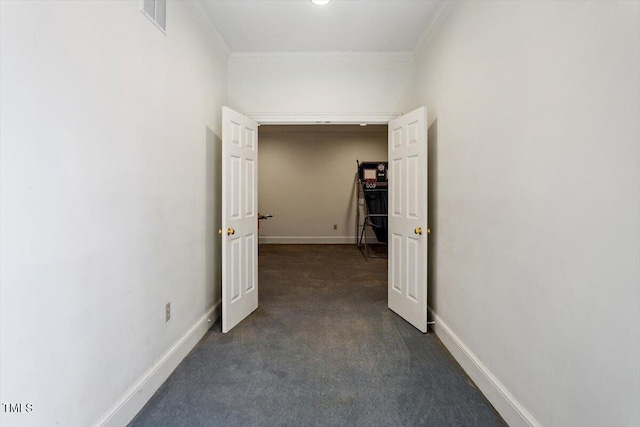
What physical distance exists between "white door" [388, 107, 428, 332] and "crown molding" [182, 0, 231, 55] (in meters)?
1.88

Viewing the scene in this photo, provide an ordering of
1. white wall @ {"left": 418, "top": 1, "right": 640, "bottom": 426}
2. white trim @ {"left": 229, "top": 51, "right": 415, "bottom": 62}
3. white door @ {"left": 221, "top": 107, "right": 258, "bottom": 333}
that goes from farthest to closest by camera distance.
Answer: white trim @ {"left": 229, "top": 51, "right": 415, "bottom": 62}, white door @ {"left": 221, "top": 107, "right": 258, "bottom": 333}, white wall @ {"left": 418, "top": 1, "right": 640, "bottom": 426}

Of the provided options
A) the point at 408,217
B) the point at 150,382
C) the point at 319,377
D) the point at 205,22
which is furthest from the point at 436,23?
the point at 150,382

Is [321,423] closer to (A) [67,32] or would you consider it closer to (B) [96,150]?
(B) [96,150]

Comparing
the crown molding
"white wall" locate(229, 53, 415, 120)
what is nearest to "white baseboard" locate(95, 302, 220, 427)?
"white wall" locate(229, 53, 415, 120)

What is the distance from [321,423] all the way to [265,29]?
309 centimetres

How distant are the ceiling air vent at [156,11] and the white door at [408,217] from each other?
2068mm

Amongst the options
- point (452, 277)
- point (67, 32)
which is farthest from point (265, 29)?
point (452, 277)

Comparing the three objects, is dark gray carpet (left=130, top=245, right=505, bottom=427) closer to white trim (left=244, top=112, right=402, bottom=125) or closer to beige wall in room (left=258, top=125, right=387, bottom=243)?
white trim (left=244, top=112, right=402, bottom=125)

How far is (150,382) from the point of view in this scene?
1730 mm

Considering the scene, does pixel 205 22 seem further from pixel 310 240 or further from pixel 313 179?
pixel 310 240

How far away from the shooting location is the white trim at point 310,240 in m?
7.00

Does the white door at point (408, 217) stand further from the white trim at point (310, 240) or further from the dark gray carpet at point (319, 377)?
the white trim at point (310, 240)

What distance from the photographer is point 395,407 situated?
1674 mm

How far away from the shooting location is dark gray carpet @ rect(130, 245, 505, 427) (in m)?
1.60
